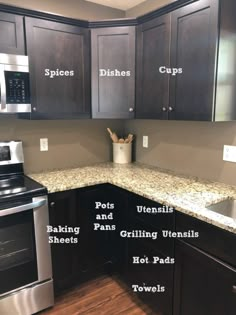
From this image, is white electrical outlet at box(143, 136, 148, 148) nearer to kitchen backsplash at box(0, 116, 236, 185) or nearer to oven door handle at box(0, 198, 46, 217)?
kitchen backsplash at box(0, 116, 236, 185)

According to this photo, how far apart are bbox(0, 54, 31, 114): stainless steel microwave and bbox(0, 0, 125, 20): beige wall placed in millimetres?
616

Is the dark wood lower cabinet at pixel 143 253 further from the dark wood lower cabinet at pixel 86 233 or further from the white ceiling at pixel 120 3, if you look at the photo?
the white ceiling at pixel 120 3

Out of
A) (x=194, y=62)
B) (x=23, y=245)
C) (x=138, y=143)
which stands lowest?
(x=23, y=245)

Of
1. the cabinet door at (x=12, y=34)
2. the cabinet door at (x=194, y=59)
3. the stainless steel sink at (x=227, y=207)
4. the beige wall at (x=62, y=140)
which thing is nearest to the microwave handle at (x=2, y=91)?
the cabinet door at (x=12, y=34)

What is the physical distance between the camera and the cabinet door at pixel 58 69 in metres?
1.93

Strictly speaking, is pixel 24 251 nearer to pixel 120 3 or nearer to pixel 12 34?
pixel 12 34

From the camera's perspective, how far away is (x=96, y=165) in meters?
2.59

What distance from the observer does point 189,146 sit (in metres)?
2.14

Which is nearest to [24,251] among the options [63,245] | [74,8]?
[63,245]

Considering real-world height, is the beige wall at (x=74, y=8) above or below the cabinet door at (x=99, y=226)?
above

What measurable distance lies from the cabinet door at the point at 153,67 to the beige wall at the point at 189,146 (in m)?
0.32

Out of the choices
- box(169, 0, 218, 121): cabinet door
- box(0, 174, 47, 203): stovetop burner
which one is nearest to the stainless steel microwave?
box(0, 174, 47, 203): stovetop burner

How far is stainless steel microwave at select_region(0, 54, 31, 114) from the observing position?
5.84 ft

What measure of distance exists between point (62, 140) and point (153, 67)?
109 cm
